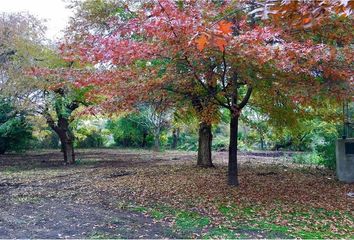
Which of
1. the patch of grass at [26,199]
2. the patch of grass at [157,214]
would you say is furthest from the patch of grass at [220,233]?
the patch of grass at [26,199]

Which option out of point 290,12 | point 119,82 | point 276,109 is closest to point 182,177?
point 276,109

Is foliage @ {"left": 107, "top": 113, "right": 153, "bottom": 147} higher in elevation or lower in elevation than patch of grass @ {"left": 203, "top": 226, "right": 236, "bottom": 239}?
higher

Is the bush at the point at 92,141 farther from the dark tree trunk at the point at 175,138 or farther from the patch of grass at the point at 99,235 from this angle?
the patch of grass at the point at 99,235

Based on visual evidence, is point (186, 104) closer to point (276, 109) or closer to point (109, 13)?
point (276, 109)

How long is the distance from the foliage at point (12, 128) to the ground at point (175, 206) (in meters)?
4.04

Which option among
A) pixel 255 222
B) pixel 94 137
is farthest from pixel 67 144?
pixel 94 137

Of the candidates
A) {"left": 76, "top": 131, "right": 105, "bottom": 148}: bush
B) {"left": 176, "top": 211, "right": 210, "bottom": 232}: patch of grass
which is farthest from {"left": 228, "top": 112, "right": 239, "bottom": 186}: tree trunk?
{"left": 76, "top": 131, "right": 105, "bottom": 148}: bush

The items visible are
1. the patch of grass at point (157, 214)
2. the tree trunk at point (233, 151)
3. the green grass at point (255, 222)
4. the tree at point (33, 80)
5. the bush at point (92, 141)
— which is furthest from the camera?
the bush at point (92, 141)

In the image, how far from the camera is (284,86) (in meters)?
6.16

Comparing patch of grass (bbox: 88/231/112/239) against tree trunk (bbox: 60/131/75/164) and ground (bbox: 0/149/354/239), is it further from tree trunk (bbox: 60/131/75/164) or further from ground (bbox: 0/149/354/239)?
tree trunk (bbox: 60/131/75/164)

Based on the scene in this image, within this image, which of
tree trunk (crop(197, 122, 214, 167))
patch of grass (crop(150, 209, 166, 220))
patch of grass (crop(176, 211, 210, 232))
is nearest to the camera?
patch of grass (crop(176, 211, 210, 232))

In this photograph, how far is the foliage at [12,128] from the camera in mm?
13071

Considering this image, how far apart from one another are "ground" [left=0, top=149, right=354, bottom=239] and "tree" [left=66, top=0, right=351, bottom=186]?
1.84m

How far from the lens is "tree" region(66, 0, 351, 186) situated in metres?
5.15
